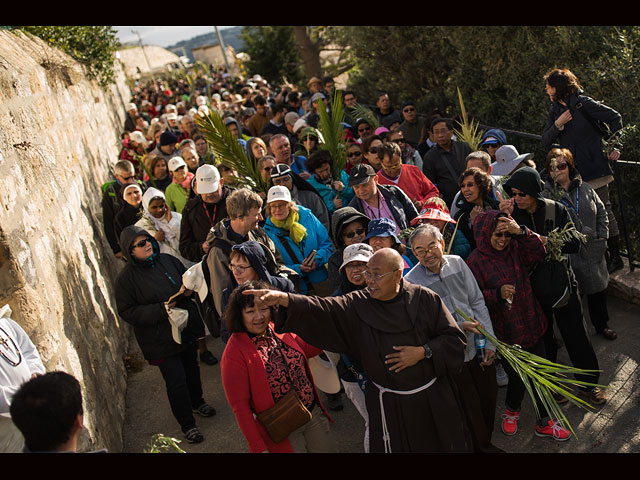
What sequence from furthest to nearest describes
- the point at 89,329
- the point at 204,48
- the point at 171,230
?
1. the point at 204,48
2. the point at 171,230
3. the point at 89,329

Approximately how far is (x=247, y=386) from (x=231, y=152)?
376 cm

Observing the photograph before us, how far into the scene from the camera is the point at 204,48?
215 feet

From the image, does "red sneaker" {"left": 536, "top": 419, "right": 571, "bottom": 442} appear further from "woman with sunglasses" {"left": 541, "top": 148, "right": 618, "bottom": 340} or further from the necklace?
the necklace

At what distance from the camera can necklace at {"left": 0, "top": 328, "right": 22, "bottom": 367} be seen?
304 centimetres

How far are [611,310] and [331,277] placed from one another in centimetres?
291

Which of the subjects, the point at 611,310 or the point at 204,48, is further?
the point at 204,48

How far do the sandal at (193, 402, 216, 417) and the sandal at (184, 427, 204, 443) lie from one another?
33cm

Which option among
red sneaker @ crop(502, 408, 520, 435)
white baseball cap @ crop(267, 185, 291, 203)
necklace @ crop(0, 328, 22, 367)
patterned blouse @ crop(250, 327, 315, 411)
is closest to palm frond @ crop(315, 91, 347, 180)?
white baseball cap @ crop(267, 185, 291, 203)

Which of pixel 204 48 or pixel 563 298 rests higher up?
pixel 204 48

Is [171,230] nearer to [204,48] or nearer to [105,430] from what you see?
[105,430]

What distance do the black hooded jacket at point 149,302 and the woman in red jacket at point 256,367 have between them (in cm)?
147

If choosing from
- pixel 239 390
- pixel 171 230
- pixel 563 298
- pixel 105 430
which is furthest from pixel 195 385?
pixel 563 298
